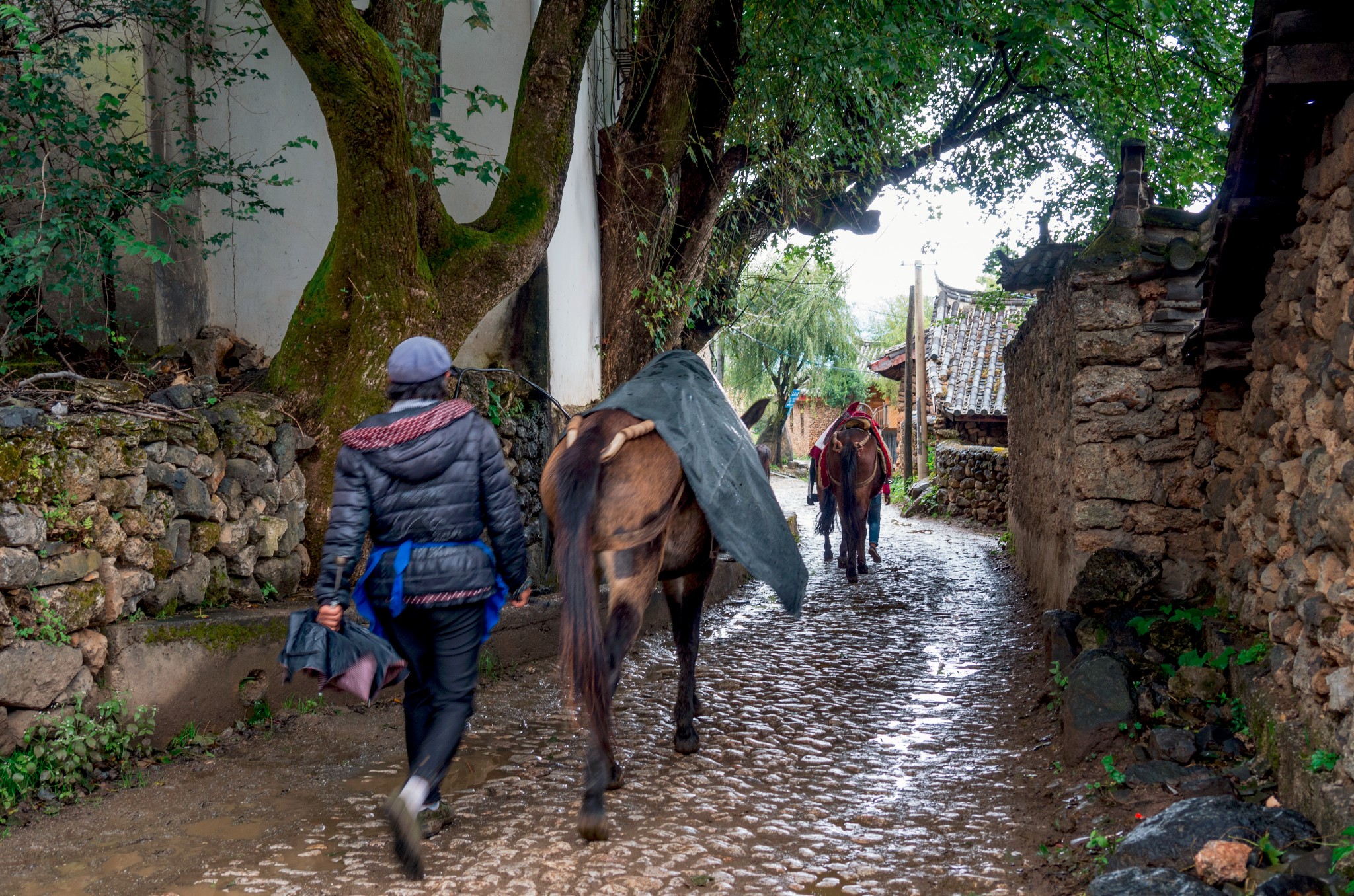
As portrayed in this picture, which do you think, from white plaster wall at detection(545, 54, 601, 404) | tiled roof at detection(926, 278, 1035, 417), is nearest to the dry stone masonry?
white plaster wall at detection(545, 54, 601, 404)

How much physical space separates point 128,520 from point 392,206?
7.44 feet

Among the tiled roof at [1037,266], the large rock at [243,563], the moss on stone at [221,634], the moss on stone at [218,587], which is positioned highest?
the tiled roof at [1037,266]

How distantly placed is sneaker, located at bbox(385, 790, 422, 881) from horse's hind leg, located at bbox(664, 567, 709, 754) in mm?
1706

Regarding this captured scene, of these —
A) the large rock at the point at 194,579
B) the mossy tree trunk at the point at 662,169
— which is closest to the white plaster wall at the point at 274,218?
the mossy tree trunk at the point at 662,169

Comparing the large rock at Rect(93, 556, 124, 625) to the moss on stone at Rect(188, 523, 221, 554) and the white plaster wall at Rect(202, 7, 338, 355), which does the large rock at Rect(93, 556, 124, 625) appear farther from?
the white plaster wall at Rect(202, 7, 338, 355)

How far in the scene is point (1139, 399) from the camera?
5.38 metres

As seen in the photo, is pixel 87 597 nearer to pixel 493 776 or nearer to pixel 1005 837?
pixel 493 776

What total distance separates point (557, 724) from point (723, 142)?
19.6ft

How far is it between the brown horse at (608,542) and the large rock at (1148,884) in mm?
1597

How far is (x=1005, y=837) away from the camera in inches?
130

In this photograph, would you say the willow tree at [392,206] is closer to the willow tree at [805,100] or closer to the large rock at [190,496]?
the large rock at [190,496]

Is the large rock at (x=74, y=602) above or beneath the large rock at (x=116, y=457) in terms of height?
beneath

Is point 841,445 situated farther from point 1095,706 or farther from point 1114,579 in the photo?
point 1095,706

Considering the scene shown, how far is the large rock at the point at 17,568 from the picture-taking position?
3410 mm
